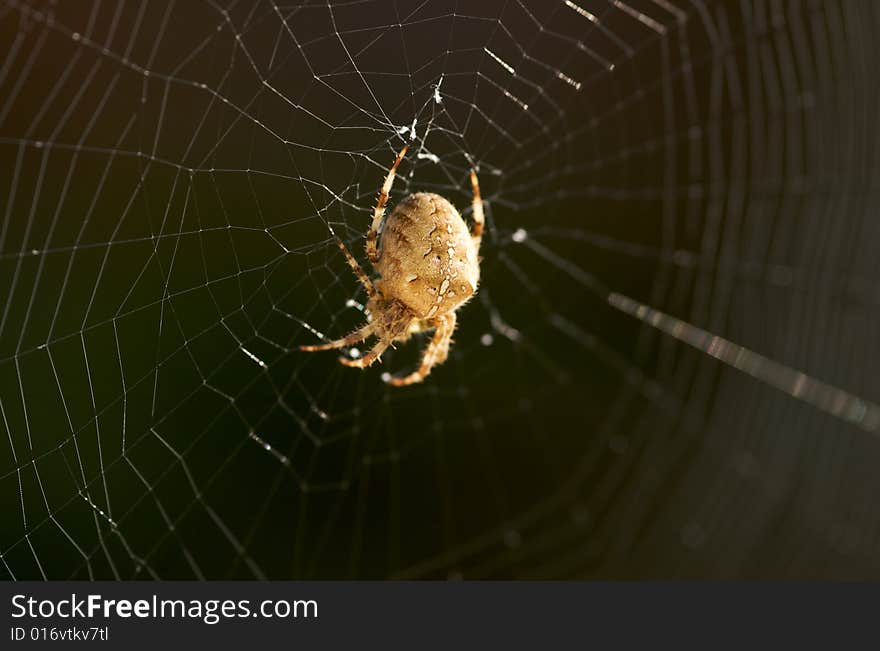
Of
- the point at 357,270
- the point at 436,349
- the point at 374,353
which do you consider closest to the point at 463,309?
the point at 436,349

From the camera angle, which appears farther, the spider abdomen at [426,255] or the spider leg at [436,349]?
the spider leg at [436,349]

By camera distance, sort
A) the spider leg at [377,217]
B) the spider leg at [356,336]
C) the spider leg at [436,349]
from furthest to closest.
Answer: the spider leg at [436,349], the spider leg at [356,336], the spider leg at [377,217]

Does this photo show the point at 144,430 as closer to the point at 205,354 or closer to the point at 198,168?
the point at 205,354

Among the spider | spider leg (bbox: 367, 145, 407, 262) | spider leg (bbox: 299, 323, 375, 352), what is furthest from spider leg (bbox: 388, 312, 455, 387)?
spider leg (bbox: 367, 145, 407, 262)

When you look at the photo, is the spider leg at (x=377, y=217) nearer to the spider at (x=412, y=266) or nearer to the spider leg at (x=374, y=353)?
the spider at (x=412, y=266)

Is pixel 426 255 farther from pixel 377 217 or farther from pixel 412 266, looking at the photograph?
pixel 377 217

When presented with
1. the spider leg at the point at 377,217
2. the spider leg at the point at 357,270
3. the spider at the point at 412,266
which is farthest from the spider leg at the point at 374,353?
the spider leg at the point at 377,217

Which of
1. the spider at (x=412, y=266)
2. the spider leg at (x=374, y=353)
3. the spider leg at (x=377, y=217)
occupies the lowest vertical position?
the spider leg at (x=374, y=353)

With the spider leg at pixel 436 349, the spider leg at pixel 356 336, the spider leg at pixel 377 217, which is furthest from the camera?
the spider leg at pixel 436 349

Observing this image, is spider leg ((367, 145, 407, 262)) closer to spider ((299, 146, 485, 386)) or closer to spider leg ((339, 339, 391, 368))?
spider ((299, 146, 485, 386))
